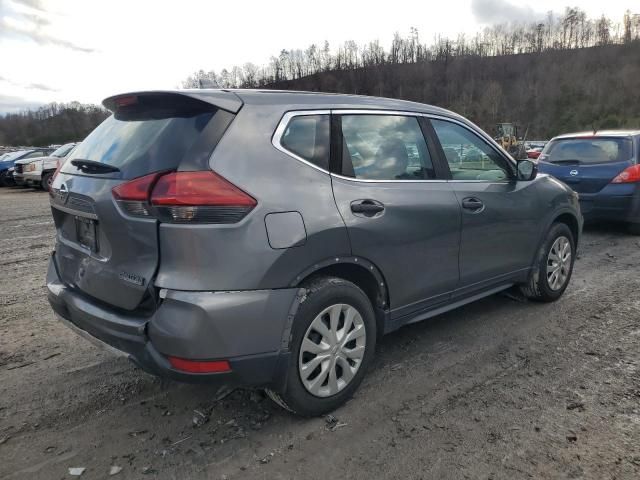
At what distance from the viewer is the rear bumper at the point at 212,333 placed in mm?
2359

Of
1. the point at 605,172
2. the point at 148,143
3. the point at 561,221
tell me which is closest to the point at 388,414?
the point at 148,143

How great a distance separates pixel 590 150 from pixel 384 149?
611 cm

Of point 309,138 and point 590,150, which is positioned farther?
point 590,150

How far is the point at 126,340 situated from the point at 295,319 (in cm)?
87

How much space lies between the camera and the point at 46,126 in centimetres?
8656

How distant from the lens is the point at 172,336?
2367 millimetres

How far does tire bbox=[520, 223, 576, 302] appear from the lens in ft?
14.9

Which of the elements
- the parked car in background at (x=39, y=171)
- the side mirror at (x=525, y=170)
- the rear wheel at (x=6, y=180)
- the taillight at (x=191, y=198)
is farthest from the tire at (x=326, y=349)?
the rear wheel at (x=6, y=180)

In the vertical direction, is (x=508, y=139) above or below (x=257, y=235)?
below

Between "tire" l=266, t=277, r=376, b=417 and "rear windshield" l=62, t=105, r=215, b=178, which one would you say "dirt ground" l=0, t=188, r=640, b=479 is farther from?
"rear windshield" l=62, t=105, r=215, b=178

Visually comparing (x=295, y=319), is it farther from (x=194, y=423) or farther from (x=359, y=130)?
(x=359, y=130)

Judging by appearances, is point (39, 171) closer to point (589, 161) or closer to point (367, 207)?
point (589, 161)

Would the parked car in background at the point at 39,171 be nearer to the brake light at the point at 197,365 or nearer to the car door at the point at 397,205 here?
the car door at the point at 397,205

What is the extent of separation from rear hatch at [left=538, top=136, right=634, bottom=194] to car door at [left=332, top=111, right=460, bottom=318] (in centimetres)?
522
